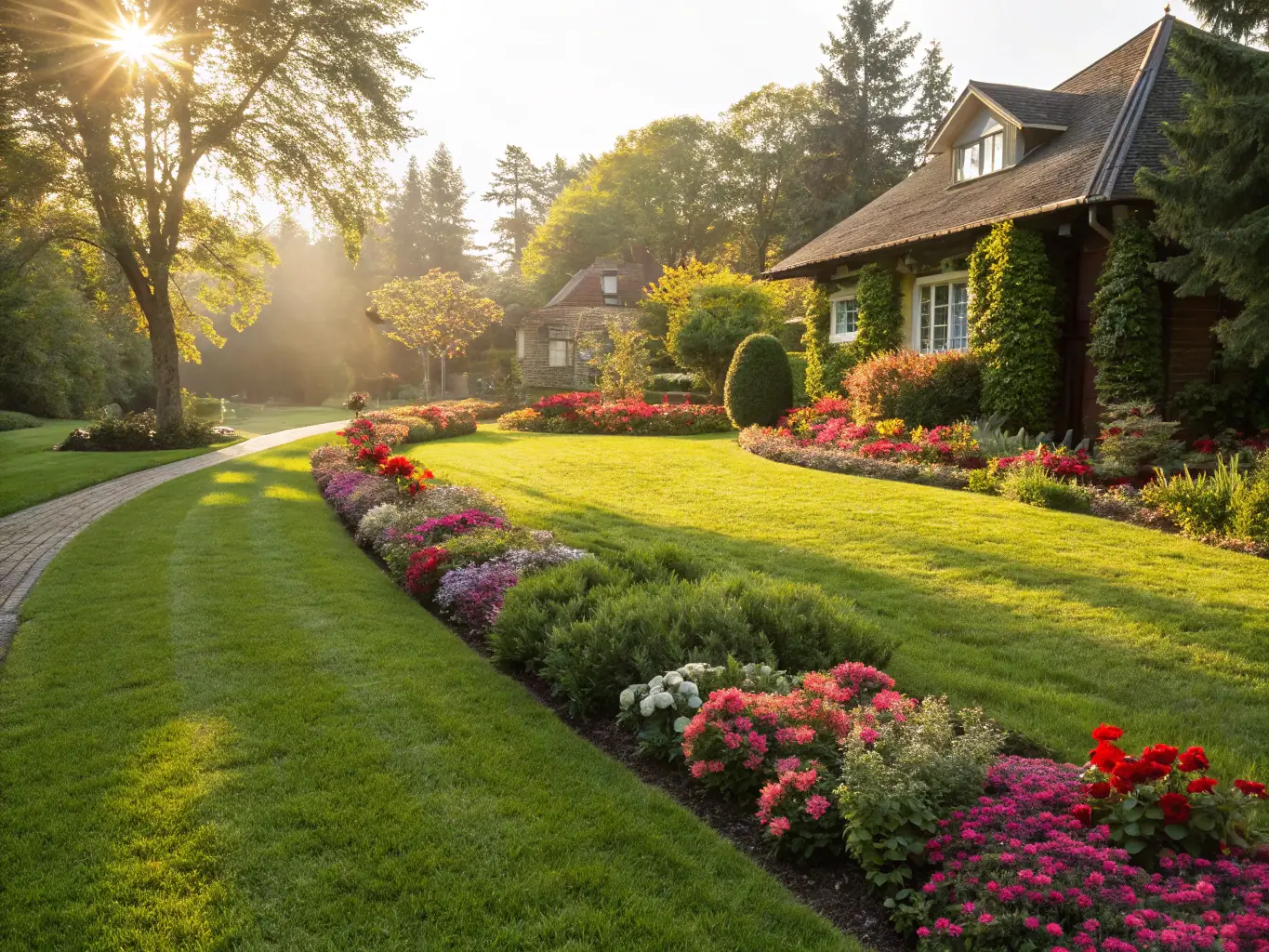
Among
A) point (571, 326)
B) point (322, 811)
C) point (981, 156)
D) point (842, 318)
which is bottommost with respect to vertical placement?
point (322, 811)

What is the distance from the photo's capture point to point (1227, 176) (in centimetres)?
798

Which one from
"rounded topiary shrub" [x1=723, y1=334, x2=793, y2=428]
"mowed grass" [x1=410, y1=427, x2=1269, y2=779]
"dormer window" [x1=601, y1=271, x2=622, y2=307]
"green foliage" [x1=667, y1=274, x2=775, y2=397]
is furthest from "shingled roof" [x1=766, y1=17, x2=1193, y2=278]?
"dormer window" [x1=601, y1=271, x2=622, y2=307]

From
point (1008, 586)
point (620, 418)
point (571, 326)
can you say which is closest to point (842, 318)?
point (620, 418)

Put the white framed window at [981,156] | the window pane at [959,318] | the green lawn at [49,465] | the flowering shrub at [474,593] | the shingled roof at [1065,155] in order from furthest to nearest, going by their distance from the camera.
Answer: the white framed window at [981,156]
the window pane at [959,318]
the green lawn at [49,465]
the shingled roof at [1065,155]
the flowering shrub at [474,593]

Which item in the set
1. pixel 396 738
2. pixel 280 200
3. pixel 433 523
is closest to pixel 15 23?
pixel 280 200

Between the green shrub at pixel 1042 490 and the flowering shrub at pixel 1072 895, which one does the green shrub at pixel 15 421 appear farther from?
the flowering shrub at pixel 1072 895

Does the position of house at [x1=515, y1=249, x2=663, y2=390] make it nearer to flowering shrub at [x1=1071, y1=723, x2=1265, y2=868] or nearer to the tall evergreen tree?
the tall evergreen tree

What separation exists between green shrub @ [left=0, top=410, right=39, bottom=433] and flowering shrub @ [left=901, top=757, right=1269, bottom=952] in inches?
1174

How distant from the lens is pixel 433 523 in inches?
301

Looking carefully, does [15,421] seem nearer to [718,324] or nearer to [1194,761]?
[718,324]

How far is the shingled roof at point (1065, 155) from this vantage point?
39.1 ft

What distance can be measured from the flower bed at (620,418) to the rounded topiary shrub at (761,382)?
8.14 ft

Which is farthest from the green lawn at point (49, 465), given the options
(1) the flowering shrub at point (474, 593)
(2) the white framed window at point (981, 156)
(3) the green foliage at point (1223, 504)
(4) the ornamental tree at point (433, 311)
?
(2) the white framed window at point (981, 156)

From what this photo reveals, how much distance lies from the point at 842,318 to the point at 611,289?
72.8 ft
